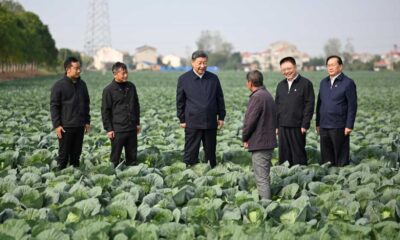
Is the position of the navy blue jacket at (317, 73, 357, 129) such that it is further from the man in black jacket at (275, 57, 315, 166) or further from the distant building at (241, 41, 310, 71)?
the distant building at (241, 41, 310, 71)

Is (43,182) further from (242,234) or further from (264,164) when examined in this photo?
(242,234)

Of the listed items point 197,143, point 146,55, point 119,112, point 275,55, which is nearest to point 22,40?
point 119,112

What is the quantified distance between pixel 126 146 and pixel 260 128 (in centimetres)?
227

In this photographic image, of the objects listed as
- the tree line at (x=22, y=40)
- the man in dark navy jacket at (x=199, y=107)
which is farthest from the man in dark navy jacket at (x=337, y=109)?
the tree line at (x=22, y=40)

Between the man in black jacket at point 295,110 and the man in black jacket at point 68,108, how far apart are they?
256 cm

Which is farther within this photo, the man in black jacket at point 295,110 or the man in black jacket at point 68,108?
the man in black jacket at point 295,110

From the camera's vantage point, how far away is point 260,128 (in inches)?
213

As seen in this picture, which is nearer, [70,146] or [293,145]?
[70,146]

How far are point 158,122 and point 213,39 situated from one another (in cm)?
15422

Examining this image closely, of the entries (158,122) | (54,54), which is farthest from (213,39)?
(158,122)

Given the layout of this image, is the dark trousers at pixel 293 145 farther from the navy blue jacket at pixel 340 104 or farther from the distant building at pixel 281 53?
the distant building at pixel 281 53

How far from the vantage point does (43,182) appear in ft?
19.6

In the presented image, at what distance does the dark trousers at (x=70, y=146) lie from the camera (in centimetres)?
666

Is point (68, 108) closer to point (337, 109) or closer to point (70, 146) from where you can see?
point (70, 146)
